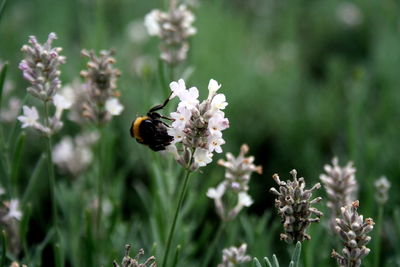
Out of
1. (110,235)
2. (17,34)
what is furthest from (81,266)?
(17,34)

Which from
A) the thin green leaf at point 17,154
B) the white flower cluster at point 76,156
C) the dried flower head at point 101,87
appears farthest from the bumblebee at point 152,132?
the white flower cluster at point 76,156

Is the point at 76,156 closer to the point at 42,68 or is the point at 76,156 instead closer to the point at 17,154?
the point at 17,154

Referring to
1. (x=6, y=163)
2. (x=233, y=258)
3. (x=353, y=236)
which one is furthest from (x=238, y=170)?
(x=6, y=163)

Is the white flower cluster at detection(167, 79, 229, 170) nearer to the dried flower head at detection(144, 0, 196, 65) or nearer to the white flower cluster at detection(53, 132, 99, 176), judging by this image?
the dried flower head at detection(144, 0, 196, 65)

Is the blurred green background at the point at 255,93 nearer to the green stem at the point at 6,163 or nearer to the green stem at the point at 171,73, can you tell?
the green stem at the point at 171,73

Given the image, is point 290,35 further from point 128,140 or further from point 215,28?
point 128,140

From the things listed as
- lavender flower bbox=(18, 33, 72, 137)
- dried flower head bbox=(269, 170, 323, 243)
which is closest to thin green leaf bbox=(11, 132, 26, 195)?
lavender flower bbox=(18, 33, 72, 137)
